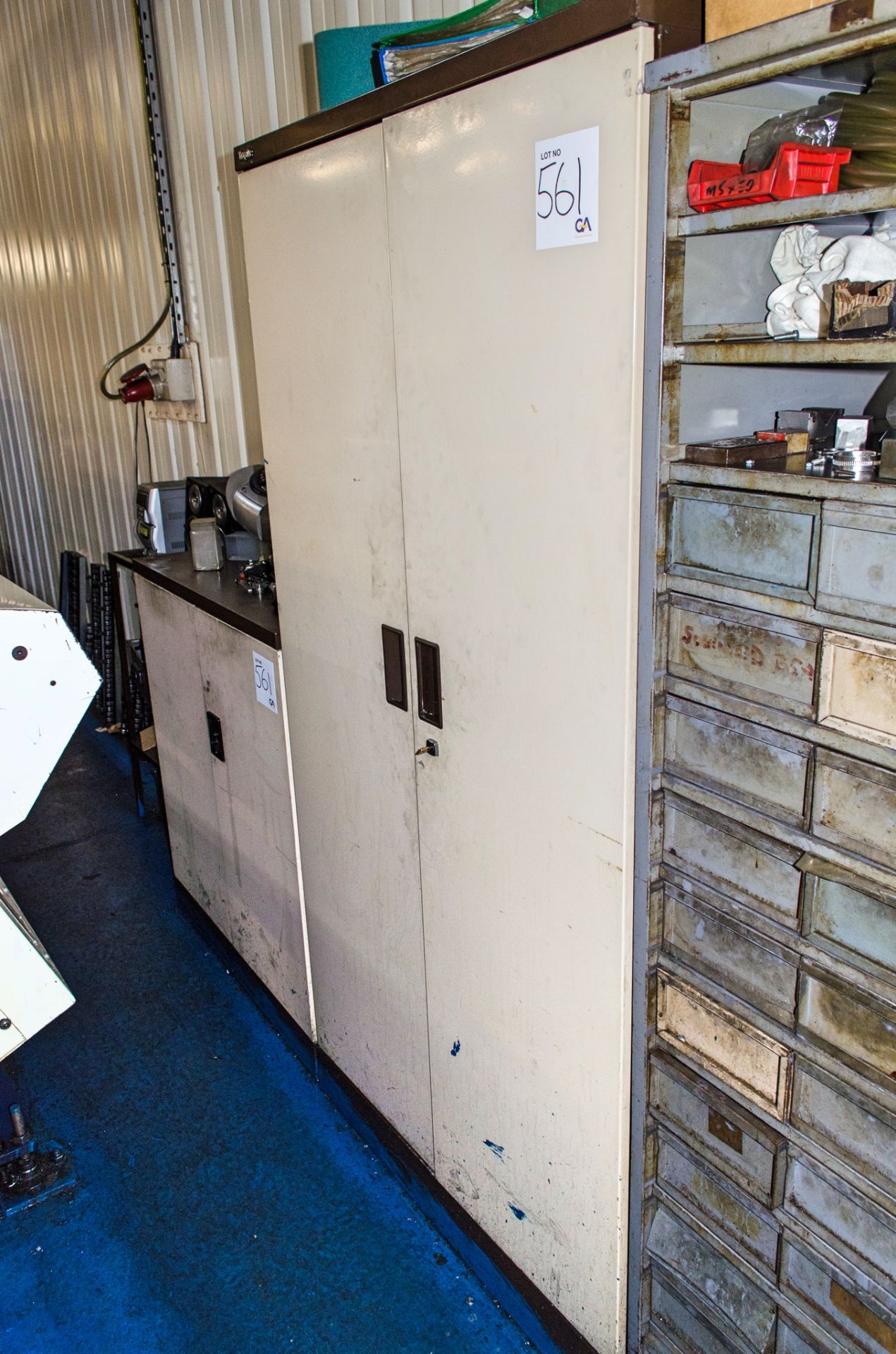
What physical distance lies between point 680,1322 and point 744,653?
0.96m

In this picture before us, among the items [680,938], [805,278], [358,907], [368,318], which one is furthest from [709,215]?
[358,907]

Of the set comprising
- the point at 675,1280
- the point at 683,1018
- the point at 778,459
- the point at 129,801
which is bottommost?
the point at 129,801

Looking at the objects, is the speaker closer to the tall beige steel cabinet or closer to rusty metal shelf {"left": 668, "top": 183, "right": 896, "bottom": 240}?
the tall beige steel cabinet

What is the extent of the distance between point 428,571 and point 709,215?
0.63m

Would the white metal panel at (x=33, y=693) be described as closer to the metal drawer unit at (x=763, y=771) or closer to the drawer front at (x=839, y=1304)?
the metal drawer unit at (x=763, y=771)

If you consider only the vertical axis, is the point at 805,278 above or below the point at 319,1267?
above

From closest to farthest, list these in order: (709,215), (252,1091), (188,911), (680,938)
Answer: (709,215) → (680,938) → (252,1091) → (188,911)

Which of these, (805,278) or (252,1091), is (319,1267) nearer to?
(252,1091)

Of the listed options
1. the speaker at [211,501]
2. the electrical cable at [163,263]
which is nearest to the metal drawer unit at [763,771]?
the speaker at [211,501]

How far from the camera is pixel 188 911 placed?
2998mm

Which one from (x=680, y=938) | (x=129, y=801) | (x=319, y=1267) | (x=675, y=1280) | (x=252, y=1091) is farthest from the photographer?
(x=129, y=801)

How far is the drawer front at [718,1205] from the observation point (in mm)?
1227

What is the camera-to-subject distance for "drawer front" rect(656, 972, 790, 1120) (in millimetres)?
1169

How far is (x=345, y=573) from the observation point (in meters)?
1.68
